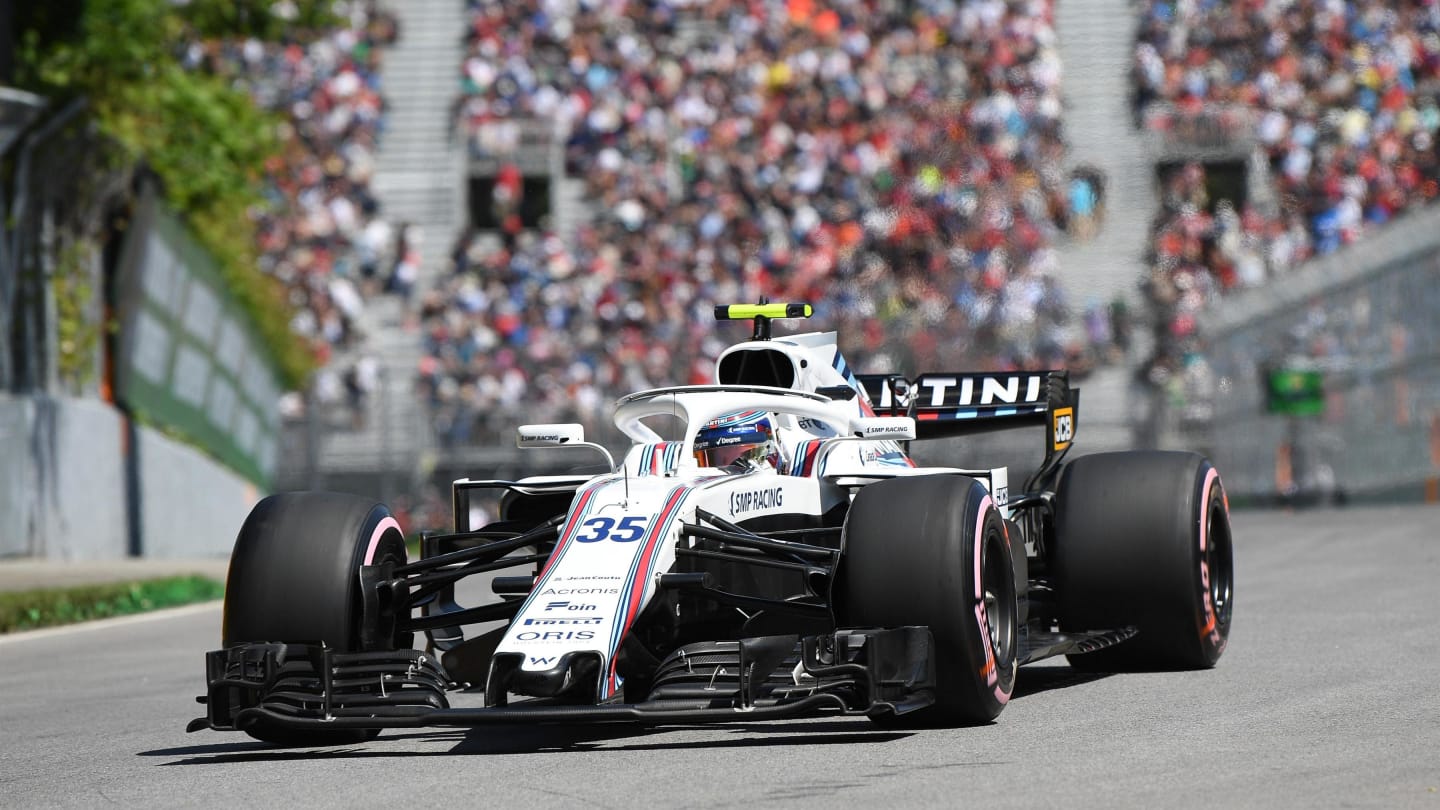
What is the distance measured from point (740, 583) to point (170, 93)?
1512 cm

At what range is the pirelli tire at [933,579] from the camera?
22.5 ft

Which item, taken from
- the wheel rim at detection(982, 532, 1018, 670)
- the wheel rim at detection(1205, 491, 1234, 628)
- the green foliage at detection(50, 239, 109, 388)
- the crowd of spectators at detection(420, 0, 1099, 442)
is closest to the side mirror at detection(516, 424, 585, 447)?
the wheel rim at detection(982, 532, 1018, 670)

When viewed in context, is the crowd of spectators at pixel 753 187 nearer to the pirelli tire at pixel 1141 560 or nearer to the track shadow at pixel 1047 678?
the track shadow at pixel 1047 678

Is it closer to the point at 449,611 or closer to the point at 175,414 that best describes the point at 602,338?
the point at 175,414

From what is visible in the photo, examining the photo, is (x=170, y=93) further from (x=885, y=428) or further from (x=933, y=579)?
(x=933, y=579)

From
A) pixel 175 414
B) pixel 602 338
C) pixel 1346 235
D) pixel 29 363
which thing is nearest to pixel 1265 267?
pixel 1346 235

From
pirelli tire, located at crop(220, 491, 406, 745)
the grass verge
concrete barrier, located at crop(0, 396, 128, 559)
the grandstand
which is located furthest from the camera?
the grandstand

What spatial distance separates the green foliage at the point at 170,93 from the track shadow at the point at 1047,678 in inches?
500

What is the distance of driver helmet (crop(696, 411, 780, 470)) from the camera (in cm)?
832

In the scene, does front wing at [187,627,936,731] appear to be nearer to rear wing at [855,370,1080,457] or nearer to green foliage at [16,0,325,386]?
rear wing at [855,370,1080,457]

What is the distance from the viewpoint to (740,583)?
7699 millimetres

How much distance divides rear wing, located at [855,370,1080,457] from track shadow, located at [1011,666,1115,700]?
109cm

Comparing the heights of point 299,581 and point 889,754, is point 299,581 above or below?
above

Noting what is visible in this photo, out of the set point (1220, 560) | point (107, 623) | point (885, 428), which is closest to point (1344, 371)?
point (107, 623)
